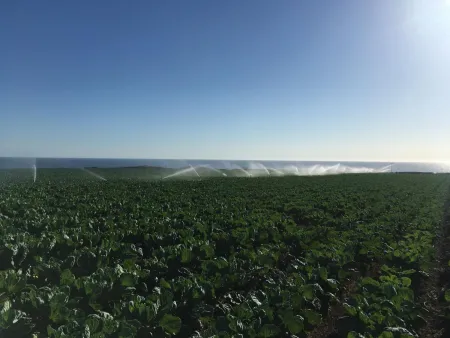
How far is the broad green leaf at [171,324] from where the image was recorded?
3893mm

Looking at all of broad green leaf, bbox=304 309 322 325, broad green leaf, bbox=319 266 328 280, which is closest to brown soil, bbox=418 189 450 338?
broad green leaf, bbox=319 266 328 280

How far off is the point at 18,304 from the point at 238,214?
8446 mm

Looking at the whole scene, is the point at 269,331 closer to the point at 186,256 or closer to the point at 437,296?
the point at 186,256

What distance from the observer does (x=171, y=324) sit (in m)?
3.92

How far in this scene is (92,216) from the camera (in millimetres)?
11688

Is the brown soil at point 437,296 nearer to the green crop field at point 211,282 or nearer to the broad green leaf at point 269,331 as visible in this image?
the green crop field at point 211,282

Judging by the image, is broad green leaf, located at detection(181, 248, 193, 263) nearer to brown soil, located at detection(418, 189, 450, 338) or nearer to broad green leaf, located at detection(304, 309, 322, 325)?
broad green leaf, located at detection(304, 309, 322, 325)

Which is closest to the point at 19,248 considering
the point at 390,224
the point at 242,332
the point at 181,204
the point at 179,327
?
the point at 179,327

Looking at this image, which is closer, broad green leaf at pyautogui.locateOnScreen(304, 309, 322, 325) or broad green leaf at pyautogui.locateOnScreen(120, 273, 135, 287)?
broad green leaf at pyautogui.locateOnScreen(304, 309, 322, 325)

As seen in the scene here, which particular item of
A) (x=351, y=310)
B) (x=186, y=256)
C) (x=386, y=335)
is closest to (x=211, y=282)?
(x=186, y=256)

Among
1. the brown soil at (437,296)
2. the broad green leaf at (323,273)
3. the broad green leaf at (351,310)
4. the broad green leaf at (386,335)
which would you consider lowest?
the brown soil at (437,296)

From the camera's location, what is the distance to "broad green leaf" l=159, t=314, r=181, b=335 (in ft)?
12.8

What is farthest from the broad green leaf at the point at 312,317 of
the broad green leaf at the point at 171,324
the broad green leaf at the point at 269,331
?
the broad green leaf at the point at 171,324

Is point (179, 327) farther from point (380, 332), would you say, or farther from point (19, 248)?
point (19, 248)
